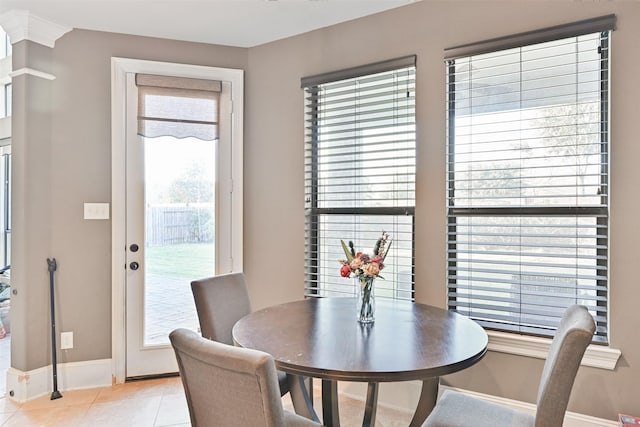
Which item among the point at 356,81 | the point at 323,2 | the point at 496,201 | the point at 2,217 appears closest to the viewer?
the point at 496,201

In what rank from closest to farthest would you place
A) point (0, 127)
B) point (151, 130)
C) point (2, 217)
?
point (151, 130)
point (0, 127)
point (2, 217)

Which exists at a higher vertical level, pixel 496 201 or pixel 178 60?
pixel 178 60

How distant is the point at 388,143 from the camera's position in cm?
275

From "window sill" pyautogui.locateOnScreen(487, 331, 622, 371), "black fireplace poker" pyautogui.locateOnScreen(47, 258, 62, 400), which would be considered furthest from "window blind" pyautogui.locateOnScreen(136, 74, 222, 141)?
"window sill" pyautogui.locateOnScreen(487, 331, 622, 371)

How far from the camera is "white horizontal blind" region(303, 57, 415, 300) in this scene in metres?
2.70

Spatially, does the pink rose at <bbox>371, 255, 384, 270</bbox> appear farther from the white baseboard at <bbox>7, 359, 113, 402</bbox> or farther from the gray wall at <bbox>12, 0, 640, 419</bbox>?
the white baseboard at <bbox>7, 359, 113, 402</bbox>

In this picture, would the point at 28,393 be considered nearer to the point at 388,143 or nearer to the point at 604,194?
the point at 388,143

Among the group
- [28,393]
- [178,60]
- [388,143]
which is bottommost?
[28,393]

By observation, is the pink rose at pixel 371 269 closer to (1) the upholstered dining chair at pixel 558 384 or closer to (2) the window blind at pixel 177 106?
(1) the upholstered dining chair at pixel 558 384

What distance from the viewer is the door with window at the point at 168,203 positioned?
10.1 ft

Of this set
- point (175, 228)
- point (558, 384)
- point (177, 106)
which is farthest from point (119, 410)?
point (558, 384)

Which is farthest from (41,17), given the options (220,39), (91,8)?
(220,39)

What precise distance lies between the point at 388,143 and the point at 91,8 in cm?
214

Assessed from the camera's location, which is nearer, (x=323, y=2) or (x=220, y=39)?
(x=323, y=2)
